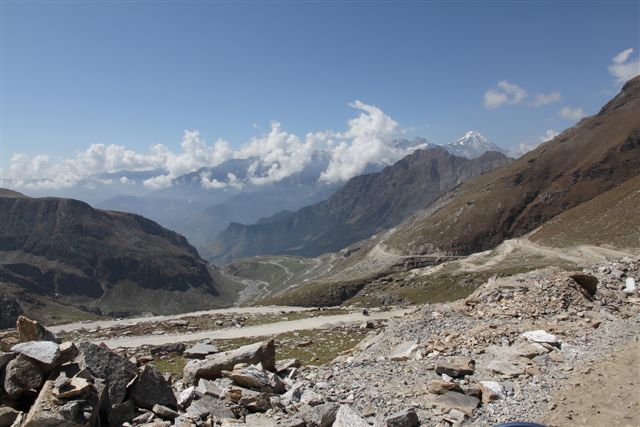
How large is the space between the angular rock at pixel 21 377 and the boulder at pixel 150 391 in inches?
125

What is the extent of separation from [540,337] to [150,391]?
20.5 metres

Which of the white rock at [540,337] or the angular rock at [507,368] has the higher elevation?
the white rock at [540,337]

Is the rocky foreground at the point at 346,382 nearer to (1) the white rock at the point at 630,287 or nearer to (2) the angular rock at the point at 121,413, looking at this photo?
(2) the angular rock at the point at 121,413

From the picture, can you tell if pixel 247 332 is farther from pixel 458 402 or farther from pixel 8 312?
pixel 8 312

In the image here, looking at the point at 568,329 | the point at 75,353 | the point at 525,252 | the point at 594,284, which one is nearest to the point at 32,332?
the point at 75,353

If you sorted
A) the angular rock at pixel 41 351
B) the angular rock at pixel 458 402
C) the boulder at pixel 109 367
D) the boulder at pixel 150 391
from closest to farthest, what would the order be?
1. the angular rock at pixel 41 351
2. the boulder at pixel 109 367
3. the boulder at pixel 150 391
4. the angular rock at pixel 458 402

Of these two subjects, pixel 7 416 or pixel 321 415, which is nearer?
pixel 7 416

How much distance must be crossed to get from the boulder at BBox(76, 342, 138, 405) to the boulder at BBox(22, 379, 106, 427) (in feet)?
4.71

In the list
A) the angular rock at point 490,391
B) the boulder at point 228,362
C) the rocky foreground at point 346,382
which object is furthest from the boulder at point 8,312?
the angular rock at point 490,391

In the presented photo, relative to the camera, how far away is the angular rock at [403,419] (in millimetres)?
16172

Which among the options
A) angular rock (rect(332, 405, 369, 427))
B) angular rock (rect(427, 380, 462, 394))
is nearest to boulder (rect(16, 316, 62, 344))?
angular rock (rect(332, 405, 369, 427))

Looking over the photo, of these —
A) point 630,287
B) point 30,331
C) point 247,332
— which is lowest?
point 247,332

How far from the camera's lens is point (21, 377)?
47.4 ft

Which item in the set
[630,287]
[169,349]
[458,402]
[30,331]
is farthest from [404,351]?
[169,349]
